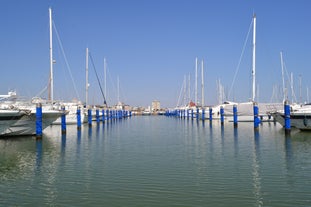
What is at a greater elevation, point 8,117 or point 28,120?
point 8,117

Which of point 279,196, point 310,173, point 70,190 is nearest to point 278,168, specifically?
point 310,173

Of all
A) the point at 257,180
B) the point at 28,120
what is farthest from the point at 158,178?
the point at 28,120

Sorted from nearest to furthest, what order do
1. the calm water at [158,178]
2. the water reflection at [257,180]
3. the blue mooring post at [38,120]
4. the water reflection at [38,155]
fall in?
the water reflection at [257,180]
the calm water at [158,178]
the water reflection at [38,155]
the blue mooring post at [38,120]

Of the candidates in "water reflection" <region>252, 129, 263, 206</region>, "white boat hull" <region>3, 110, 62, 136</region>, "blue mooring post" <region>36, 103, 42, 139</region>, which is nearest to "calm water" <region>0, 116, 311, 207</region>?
"water reflection" <region>252, 129, 263, 206</region>

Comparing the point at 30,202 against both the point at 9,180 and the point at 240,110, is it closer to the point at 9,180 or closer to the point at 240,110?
the point at 9,180

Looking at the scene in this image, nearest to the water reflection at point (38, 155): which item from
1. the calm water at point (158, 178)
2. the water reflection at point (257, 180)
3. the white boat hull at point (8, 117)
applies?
the calm water at point (158, 178)

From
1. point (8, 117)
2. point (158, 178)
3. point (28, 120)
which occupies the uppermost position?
point (8, 117)

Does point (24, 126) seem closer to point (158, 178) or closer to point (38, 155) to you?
point (38, 155)

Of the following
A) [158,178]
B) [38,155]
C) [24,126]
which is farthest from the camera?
[24,126]

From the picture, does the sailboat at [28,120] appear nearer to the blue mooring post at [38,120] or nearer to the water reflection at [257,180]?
the blue mooring post at [38,120]

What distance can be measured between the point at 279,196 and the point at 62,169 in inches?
356

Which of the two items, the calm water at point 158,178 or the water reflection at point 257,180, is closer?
the water reflection at point 257,180

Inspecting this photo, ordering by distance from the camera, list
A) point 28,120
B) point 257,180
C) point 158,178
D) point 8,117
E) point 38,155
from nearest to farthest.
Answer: point 257,180, point 158,178, point 38,155, point 8,117, point 28,120

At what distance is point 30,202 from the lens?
968cm
